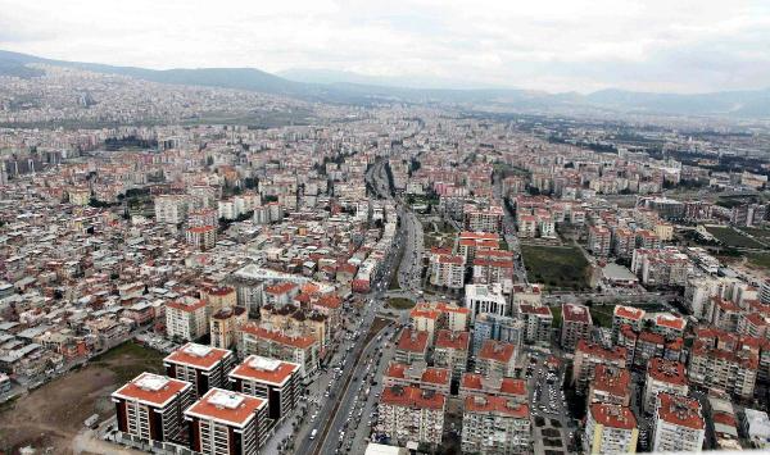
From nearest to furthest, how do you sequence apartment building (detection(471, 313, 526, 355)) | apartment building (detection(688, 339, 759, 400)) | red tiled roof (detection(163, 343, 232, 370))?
red tiled roof (detection(163, 343, 232, 370)) < apartment building (detection(688, 339, 759, 400)) < apartment building (detection(471, 313, 526, 355))

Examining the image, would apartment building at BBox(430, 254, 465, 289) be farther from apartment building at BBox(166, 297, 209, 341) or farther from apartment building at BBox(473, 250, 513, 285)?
apartment building at BBox(166, 297, 209, 341)

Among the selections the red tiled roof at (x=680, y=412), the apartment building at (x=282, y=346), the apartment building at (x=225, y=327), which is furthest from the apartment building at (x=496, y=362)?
the apartment building at (x=225, y=327)

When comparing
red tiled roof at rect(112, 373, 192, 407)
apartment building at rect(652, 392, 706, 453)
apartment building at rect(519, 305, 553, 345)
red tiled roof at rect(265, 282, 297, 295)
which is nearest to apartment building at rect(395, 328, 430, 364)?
apartment building at rect(519, 305, 553, 345)

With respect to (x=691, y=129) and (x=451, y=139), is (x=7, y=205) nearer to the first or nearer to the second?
(x=451, y=139)

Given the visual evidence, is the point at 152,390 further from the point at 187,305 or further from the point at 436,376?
the point at 436,376

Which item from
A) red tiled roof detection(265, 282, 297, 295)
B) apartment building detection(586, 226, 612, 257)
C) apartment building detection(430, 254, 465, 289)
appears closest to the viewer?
red tiled roof detection(265, 282, 297, 295)

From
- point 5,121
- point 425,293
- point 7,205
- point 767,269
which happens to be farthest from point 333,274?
point 5,121
